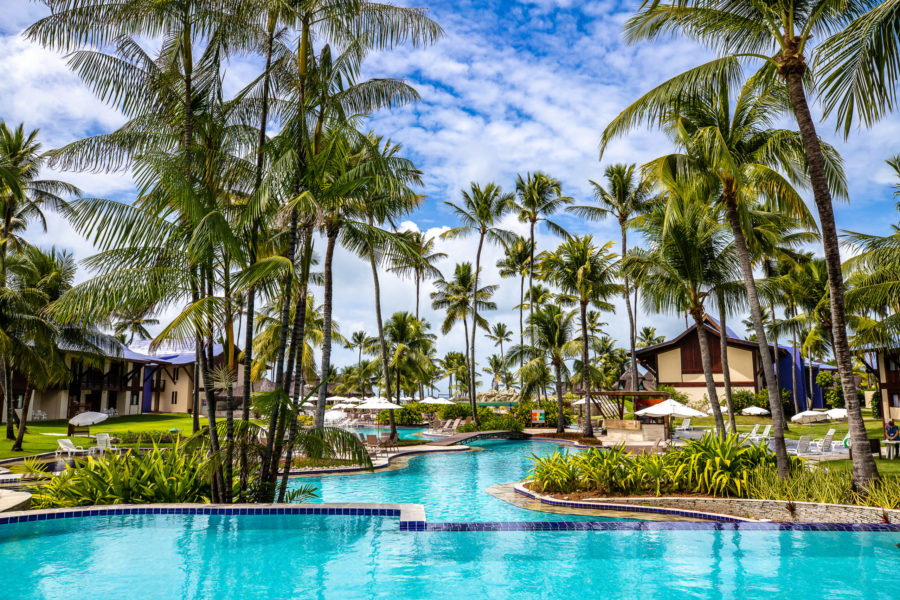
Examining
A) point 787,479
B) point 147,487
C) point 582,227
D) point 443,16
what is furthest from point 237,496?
point 582,227

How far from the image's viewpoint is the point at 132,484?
373 inches

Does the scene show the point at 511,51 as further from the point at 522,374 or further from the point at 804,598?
the point at 522,374

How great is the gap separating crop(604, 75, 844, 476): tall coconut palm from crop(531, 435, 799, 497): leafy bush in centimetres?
75

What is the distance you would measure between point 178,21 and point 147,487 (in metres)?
7.30

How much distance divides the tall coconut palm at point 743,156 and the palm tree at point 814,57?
A: 207 mm

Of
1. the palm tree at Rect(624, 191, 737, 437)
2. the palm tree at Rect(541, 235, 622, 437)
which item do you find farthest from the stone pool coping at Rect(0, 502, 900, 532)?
the palm tree at Rect(541, 235, 622, 437)

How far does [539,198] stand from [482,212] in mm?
3915

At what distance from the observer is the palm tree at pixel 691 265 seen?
15.0 meters

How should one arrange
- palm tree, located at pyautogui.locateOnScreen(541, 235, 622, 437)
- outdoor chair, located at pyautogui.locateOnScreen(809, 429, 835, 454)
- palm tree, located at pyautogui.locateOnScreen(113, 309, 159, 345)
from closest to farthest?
outdoor chair, located at pyautogui.locateOnScreen(809, 429, 835, 454), palm tree, located at pyautogui.locateOnScreen(541, 235, 622, 437), palm tree, located at pyautogui.locateOnScreen(113, 309, 159, 345)

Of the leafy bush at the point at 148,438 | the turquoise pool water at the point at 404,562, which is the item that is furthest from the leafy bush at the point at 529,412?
the turquoise pool water at the point at 404,562

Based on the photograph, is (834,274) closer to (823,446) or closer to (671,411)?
(823,446)

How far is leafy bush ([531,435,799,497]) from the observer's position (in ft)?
36.2

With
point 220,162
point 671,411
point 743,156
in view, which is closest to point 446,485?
point 671,411

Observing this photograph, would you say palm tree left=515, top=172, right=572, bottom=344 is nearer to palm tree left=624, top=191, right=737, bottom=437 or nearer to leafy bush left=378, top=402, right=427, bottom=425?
leafy bush left=378, top=402, right=427, bottom=425
